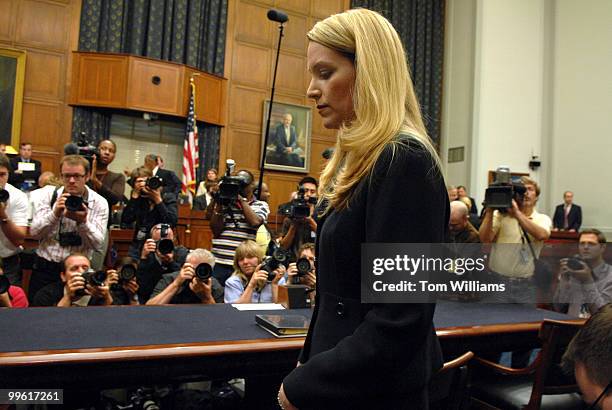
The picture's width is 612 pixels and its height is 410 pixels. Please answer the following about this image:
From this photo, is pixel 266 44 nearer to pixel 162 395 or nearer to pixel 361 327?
pixel 162 395

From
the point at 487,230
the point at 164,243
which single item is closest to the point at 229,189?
the point at 164,243

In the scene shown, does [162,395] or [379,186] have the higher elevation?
[379,186]

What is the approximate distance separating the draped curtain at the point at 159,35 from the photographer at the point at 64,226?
212 inches

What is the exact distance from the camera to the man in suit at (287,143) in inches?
393

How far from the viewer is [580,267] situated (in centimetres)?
354

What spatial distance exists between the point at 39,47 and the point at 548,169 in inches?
400

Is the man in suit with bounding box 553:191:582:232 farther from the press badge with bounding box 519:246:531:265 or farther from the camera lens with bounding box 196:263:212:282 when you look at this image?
the camera lens with bounding box 196:263:212:282

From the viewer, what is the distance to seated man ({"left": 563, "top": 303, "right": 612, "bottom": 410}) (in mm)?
1034

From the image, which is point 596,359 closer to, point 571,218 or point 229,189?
point 229,189

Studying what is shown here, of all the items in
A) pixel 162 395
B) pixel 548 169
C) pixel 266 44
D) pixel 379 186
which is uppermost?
pixel 266 44

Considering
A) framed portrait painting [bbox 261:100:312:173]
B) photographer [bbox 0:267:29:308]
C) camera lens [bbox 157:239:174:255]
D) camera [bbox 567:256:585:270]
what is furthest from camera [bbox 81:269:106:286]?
framed portrait painting [bbox 261:100:312:173]

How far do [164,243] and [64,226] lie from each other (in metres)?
0.61

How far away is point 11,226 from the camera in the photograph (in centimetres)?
336

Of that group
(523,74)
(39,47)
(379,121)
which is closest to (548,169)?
(523,74)
